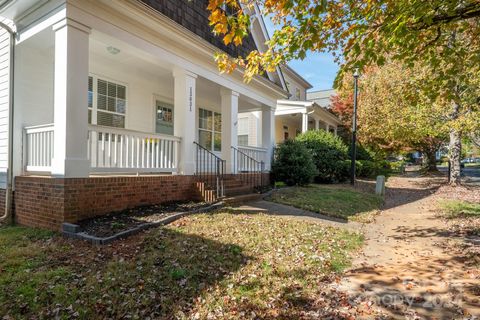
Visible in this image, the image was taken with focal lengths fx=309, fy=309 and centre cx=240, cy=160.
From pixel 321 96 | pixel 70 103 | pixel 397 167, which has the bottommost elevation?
pixel 397 167

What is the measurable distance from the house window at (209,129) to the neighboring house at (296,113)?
4.61 meters

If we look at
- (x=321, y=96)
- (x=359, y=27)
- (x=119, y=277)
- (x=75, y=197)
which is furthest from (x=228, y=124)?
(x=321, y=96)

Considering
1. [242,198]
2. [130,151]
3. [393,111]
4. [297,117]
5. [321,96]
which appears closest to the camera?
[130,151]

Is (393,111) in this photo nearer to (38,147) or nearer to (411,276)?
(411,276)

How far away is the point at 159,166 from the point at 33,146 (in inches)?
109

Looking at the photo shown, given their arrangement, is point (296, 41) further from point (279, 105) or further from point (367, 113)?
point (367, 113)

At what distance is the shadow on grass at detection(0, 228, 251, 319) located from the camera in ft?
10.9

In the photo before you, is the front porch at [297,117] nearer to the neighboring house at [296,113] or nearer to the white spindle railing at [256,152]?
the neighboring house at [296,113]

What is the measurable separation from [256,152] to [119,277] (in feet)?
30.6

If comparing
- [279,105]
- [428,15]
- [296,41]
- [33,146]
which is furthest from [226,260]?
[279,105]

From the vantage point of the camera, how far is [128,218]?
6.17 metres

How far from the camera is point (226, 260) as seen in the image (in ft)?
15.0

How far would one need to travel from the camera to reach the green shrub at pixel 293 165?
12625 mm

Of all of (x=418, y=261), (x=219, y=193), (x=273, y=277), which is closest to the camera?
(x=273, y=277)
